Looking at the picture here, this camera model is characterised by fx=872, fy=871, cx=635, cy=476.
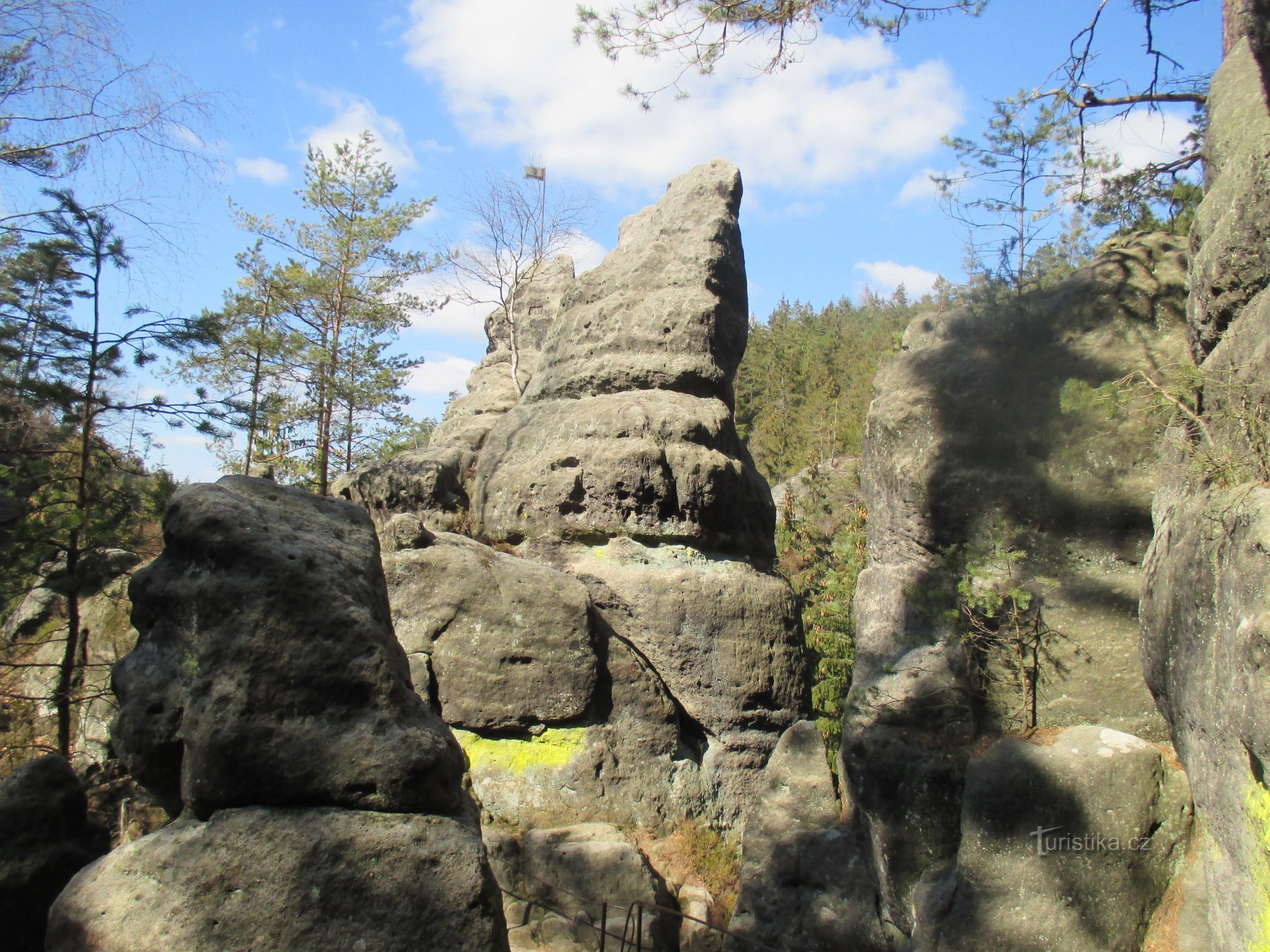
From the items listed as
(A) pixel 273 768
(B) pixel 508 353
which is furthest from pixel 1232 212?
(B) pixel 508 353

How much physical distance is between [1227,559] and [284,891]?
459 cm

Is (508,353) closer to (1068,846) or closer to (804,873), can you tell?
(804,873)

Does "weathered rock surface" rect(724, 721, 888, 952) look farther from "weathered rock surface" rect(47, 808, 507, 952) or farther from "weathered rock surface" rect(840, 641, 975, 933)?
"weathered rock surface" rect(47, 808, 507, 952)

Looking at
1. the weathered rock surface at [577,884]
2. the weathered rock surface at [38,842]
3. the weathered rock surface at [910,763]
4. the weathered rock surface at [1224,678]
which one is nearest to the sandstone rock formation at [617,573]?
the weathered rock surface at [577,884]

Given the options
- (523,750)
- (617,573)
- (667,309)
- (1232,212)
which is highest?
(667,309)

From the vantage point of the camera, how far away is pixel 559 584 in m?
Result: 10.4

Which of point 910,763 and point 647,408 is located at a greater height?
point 647,408

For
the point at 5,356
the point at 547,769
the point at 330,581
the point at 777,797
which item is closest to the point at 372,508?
the point at 547,769

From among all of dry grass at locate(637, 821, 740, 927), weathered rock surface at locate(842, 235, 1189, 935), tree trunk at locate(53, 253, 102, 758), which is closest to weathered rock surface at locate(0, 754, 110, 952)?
tree trunk at locate(53, 253, 102, 758)

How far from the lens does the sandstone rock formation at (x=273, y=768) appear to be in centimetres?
324

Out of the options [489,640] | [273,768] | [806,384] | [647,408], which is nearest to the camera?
[273,768]

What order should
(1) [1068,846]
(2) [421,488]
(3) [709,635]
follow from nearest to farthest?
1. (1) [1068,846]
2. (3) [709,635]
3. (2) [421,488]

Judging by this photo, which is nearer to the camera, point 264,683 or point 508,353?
point 264,683

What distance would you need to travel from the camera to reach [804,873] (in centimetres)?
826
